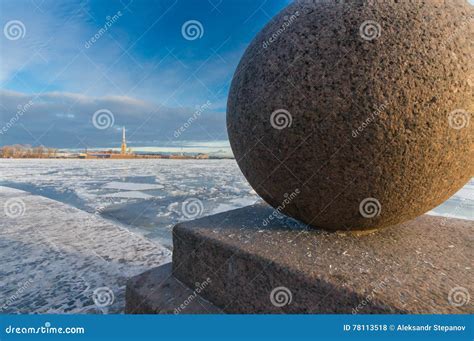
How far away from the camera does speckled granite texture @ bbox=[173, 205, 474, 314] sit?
5.43 ft

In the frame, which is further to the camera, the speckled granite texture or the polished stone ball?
the polished stone ball

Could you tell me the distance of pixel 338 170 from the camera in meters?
2.09

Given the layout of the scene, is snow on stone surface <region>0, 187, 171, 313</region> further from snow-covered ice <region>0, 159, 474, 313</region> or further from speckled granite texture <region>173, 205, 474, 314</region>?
speckled granite texture <region>173, 205, 474, 314</region>

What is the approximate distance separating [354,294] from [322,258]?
16.7 inches

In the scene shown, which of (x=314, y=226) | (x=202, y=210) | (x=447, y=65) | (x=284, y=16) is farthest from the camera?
(x=202, y=210)

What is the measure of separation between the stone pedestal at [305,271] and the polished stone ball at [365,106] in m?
0.34

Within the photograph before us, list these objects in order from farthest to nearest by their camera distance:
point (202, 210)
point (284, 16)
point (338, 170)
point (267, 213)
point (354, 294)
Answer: point (202, 210) < point (267, 213) < point (284, 16) < point (338, 170) < point (354, 294)

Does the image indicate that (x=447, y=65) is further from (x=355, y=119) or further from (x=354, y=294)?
(x=354, y=294)

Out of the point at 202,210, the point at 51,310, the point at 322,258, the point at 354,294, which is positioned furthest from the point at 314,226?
the point at 202,210

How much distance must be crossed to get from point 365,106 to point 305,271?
47.8 inches

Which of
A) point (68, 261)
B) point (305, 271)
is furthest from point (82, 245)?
point (305, 271)

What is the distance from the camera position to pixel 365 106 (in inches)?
75.8

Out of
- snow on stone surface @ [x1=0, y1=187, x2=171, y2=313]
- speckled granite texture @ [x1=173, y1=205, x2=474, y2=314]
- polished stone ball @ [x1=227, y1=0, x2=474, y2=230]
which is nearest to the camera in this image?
speckled granite texture @ [x1=173, y1=205, x2=474, y2=314]

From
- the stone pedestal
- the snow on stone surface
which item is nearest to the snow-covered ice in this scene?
the snow on stone surface
